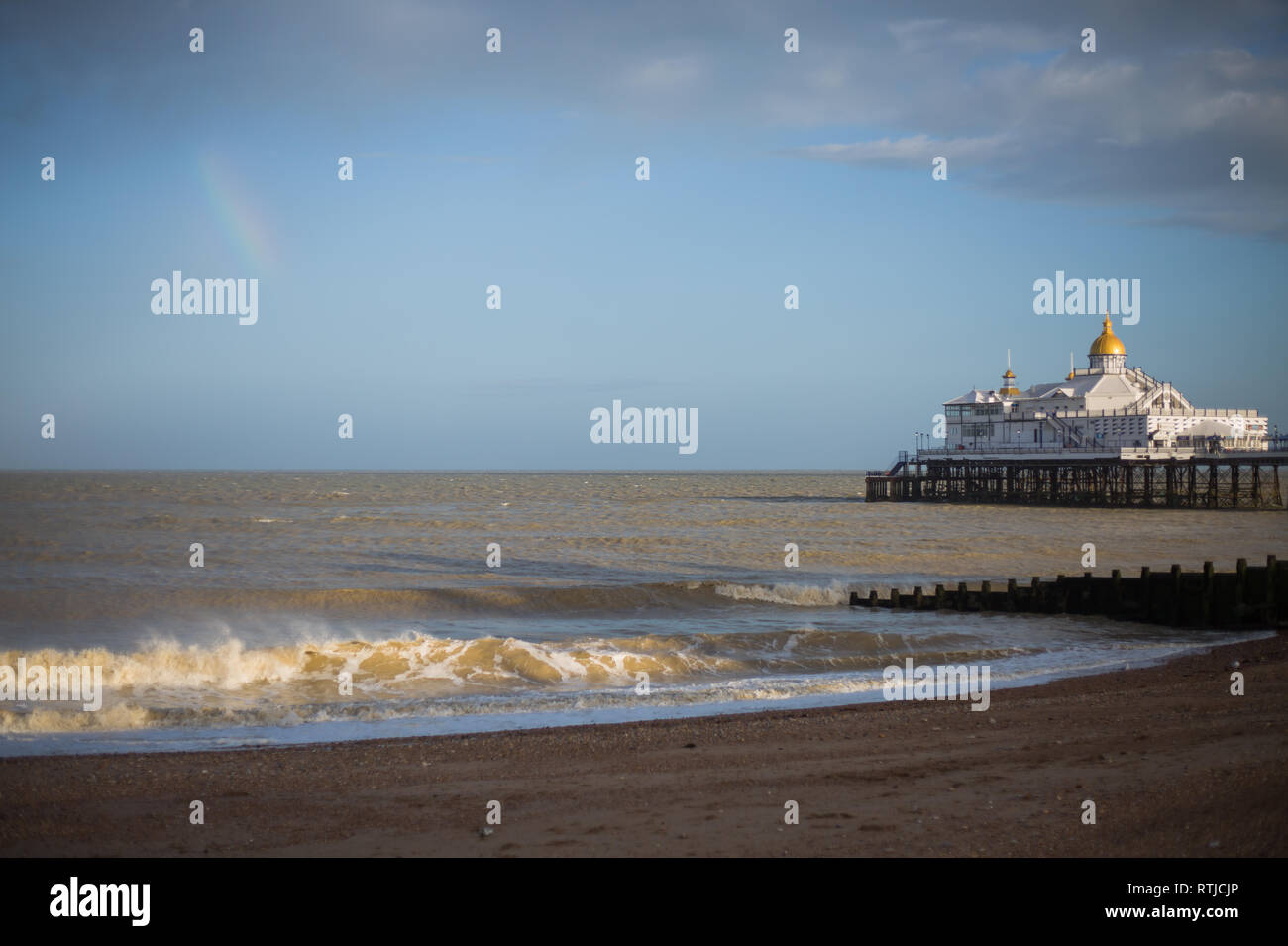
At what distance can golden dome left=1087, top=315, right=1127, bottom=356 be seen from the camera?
84938 millimetres

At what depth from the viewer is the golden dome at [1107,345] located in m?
84.9

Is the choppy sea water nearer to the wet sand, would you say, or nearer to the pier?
the wet sand

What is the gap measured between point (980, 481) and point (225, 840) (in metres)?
79.0

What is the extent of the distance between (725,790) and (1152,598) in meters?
17.4

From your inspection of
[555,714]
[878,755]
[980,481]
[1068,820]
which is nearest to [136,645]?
[555,714]

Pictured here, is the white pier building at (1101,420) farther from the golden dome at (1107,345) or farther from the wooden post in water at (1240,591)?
the wooden post in water at (1240,591)

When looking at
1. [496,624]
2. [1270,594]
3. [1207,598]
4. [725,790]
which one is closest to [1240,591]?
[1270,594]

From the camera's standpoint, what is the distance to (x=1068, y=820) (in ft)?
23.4

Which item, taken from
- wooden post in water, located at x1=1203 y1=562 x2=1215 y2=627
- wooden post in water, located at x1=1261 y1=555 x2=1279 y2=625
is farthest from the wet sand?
wooden post in water, located at x1=1203 y1=562 x2=1215 y2=627

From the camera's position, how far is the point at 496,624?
23188mm

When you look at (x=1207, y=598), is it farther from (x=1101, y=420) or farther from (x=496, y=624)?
(x=1101, y=420)

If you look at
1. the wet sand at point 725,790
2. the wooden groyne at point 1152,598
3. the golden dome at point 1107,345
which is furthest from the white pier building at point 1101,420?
the wet sand at point 725,790
